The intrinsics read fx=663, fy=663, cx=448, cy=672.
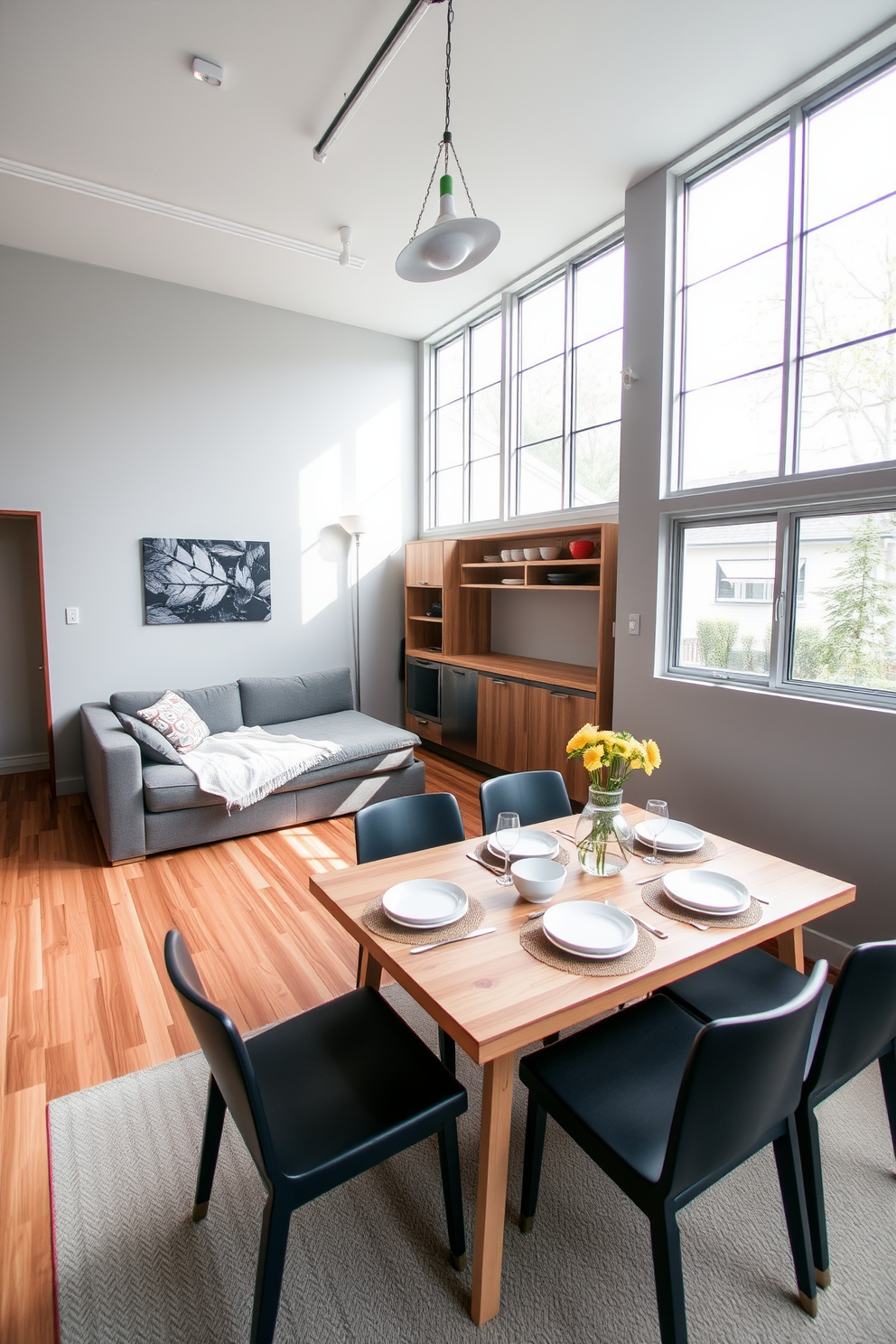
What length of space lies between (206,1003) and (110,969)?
1.91 meters

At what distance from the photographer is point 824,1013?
61.2 inches

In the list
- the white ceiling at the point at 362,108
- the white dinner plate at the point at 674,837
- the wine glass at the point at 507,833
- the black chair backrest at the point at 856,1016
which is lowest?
the black chair backrest at the point at 856,1016

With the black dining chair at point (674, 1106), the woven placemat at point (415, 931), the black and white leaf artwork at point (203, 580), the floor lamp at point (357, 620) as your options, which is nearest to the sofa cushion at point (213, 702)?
the black and white leaf artwork at point (203, 580)

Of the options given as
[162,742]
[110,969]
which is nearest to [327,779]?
[162,742]

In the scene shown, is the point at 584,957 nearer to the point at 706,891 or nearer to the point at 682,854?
the point at 706,891

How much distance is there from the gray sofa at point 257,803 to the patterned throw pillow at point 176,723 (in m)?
0.17

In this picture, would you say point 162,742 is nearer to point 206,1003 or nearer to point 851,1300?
point 206,1003

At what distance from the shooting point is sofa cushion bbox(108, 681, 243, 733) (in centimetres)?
443

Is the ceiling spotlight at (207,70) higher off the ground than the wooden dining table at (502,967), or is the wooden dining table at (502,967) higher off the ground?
the ceiling spotlight at (207,70)

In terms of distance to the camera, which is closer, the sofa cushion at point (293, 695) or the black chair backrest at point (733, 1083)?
the black chair backrest at point (733, 1083)

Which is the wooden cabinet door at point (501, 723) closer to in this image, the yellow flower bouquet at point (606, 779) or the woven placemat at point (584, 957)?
the yellow flower bouquet at point (606, 779)

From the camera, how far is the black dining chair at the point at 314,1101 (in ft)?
3.88

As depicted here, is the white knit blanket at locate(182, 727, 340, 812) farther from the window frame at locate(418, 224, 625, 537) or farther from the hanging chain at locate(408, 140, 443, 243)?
the hanging chain at locate(408, 140, 443, 243)

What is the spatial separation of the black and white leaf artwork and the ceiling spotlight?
2815mm
